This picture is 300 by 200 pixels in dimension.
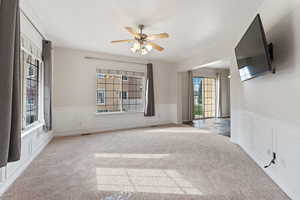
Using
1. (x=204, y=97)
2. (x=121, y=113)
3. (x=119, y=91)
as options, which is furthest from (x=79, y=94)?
(x=204, y=97)

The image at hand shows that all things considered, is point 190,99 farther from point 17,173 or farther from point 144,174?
point 17,173

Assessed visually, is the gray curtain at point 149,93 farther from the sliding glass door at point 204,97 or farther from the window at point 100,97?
the sliding glass door at point 204,97

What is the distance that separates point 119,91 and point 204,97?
4.59m

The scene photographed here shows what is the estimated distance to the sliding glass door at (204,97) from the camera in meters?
7.47

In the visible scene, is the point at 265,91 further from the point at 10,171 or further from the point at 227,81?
the point at 227,81

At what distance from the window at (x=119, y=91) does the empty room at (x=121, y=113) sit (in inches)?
2.0

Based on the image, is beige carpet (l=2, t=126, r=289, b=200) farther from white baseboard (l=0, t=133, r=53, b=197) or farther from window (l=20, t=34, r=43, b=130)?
window (l=20, t=34, r=43, b=130)

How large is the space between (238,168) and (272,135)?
0.71 metres

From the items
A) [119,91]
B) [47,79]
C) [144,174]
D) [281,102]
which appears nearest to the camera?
[281,102]

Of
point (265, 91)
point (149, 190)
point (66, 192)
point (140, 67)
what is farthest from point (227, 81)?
point (66, 192)

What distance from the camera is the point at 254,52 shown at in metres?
2.01

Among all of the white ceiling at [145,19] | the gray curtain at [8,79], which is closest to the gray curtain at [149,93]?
the white ceiling at [145,19]

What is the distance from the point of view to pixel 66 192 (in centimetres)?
173

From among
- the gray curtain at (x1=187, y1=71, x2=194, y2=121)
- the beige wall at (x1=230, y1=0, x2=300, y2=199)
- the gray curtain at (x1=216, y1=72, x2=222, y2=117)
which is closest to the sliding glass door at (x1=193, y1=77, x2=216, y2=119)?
the gray curtain at (x1=216, y1=72, x2=222, y2=117)
